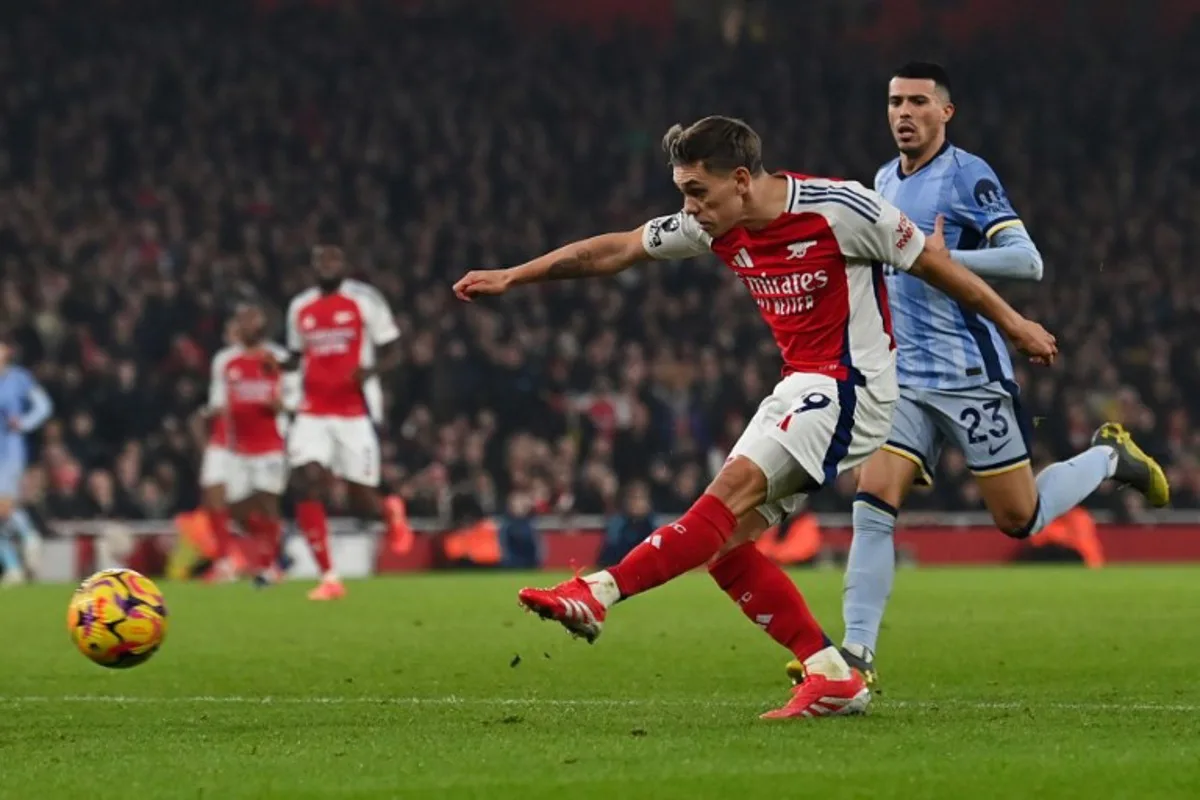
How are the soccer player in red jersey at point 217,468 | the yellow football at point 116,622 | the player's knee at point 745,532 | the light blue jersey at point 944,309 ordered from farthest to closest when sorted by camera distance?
the soccer player in red jersey at point 217,468 → the light blue jersey at point 944,309 → the yellow football at point 116,622 → the player's knee at point 745,532

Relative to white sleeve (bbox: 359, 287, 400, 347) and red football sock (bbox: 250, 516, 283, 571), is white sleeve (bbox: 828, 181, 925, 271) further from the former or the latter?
red football sock (bbox: 250, 516, 283, 571)

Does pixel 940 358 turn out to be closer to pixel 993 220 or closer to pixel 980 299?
pixel 993 220

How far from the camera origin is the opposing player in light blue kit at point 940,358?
7.78 meters

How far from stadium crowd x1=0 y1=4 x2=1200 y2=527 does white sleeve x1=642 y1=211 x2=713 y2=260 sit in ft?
43.2

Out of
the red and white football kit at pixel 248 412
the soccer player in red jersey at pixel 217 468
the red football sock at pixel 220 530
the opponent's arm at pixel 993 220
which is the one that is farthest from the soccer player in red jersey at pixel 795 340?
the red football sock at pixel 220 530

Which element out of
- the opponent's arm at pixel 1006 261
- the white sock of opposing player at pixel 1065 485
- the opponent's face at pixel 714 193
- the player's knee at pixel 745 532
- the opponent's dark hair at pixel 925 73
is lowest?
the white sock of opposing player at pixel 1065 485

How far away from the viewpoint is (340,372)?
49.2 feet

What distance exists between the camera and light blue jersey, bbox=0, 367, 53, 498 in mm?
18375

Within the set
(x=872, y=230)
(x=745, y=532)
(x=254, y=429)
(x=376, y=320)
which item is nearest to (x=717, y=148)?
(x=872, y=230)

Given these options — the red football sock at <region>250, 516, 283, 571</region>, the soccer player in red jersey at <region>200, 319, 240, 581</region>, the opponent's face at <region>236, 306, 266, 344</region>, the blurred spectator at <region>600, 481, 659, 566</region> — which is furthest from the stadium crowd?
the opponent's face at <region>236, 306, 266, 344</region>

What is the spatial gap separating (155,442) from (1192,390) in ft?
35.2

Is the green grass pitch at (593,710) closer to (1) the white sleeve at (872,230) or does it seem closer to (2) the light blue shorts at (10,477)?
(1) the white sleeve at (872,230)

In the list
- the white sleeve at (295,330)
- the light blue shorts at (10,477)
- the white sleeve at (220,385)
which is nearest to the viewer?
the white sleeve at (295,330)

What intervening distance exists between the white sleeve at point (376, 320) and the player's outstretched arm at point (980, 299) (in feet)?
28.4
